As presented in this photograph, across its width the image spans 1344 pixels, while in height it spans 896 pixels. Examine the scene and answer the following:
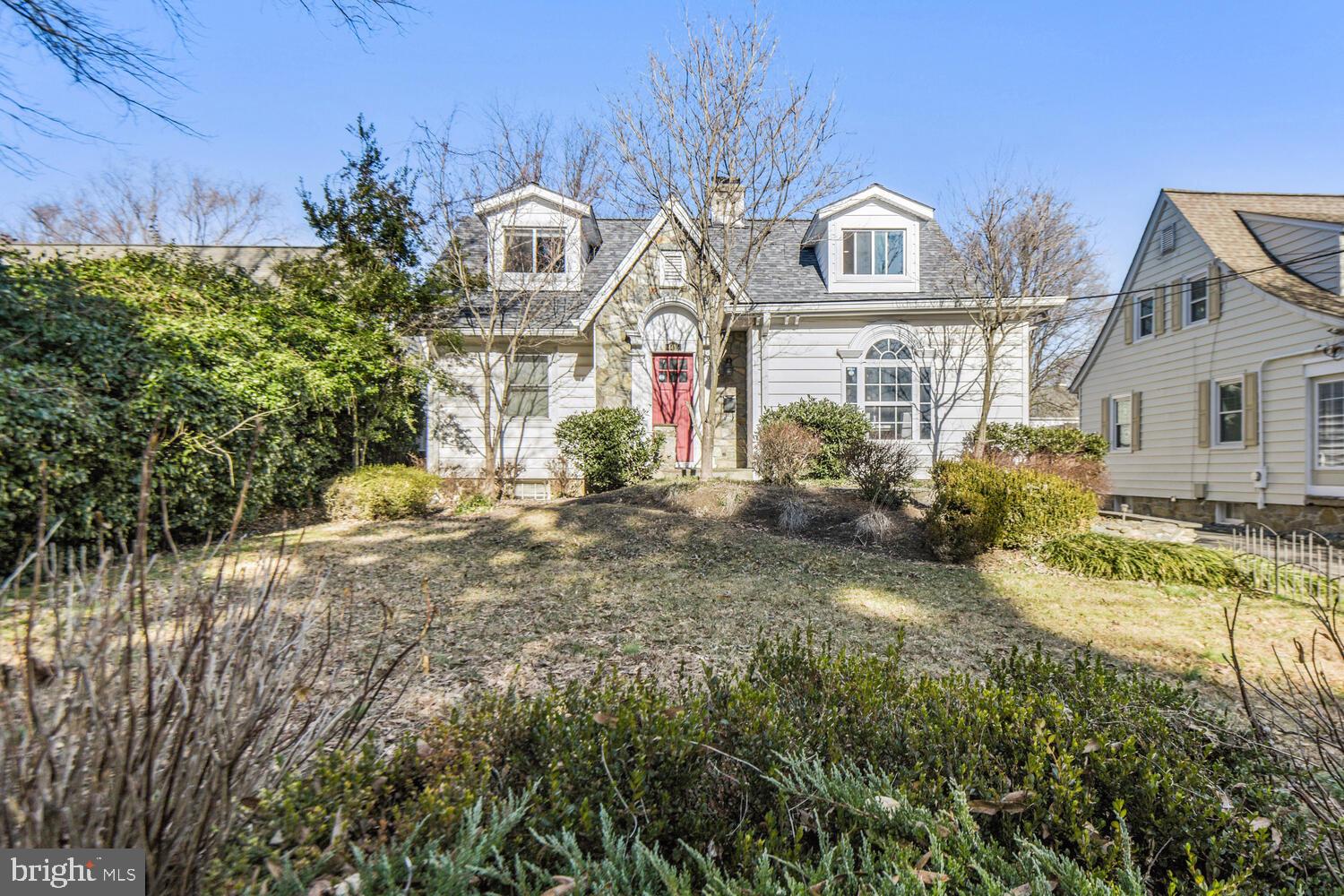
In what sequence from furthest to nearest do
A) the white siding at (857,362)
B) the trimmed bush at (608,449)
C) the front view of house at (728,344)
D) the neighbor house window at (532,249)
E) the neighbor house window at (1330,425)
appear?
1. the white siding at (857,362)
2. the front view of house at (728,344)
3. the neighbor house window at (532,249)
4. the trimmed bush at (608,449)
5. the neighbor house window at (1330,425)

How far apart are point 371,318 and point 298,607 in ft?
22.7

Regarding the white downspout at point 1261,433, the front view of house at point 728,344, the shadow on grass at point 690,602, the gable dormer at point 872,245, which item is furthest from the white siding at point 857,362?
the shadow on grass at point 690,602

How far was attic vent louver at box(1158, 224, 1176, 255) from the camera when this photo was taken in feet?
46.5

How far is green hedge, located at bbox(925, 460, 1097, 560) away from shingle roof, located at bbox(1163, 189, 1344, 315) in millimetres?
7571

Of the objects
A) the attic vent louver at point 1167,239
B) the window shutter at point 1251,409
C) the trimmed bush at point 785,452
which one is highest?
the attic vent louver at point 1167,239

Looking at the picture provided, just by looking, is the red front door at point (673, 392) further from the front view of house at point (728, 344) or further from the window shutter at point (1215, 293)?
the window shutter at point (1215, 293)

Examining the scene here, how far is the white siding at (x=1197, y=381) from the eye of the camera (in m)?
11.3

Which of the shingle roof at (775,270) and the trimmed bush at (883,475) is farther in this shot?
the shingle roof at (775,270)

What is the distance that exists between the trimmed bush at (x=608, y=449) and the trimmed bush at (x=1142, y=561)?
705 cm

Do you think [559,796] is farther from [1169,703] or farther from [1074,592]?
[1074,592]

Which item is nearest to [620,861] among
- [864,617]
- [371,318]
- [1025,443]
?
[864,617]

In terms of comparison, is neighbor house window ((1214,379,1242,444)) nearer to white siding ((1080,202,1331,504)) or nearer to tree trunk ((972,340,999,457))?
white siding ((1080,202,1331,504))

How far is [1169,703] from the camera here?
2.47 m

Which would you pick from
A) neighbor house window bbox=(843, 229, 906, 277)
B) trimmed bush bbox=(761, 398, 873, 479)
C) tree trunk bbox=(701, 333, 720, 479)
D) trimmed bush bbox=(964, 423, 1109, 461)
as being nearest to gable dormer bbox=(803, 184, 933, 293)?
neighbor house window bbox=(843, 229, 906, 277)
